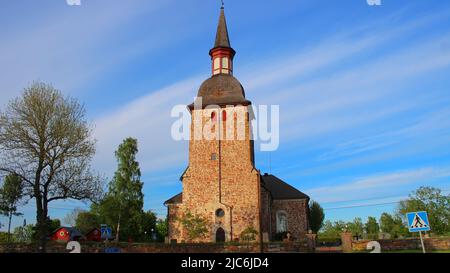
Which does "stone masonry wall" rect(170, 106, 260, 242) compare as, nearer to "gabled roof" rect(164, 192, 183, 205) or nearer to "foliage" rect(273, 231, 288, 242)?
"gabled roof" rect(164, 192, 183, 205)

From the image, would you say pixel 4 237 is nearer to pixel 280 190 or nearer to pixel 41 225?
pixel 41 225

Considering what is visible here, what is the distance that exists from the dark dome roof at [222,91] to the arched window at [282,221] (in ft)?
42.2

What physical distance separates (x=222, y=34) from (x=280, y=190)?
18.6 m

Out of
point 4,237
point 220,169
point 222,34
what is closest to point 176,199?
point 220,169

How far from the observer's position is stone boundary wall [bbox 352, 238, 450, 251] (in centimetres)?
→ 2356

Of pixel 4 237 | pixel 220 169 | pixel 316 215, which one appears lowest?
pixel 4 237

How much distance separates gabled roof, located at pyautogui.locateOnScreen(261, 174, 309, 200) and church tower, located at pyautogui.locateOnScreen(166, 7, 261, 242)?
5240mm

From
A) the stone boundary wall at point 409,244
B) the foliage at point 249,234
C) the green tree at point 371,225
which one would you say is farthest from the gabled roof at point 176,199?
the green tree at point 371,225

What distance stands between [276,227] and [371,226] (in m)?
64.4

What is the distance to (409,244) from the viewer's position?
2586cm

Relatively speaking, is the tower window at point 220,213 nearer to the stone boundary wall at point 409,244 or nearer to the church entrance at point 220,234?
the church entrance at point 220,234

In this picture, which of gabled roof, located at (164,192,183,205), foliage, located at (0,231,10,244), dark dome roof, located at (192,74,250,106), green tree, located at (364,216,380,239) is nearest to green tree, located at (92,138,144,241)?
gabled roof, located at (164,192,183,205)

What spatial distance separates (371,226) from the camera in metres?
92.0

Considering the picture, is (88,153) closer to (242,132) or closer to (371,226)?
(242,132)
